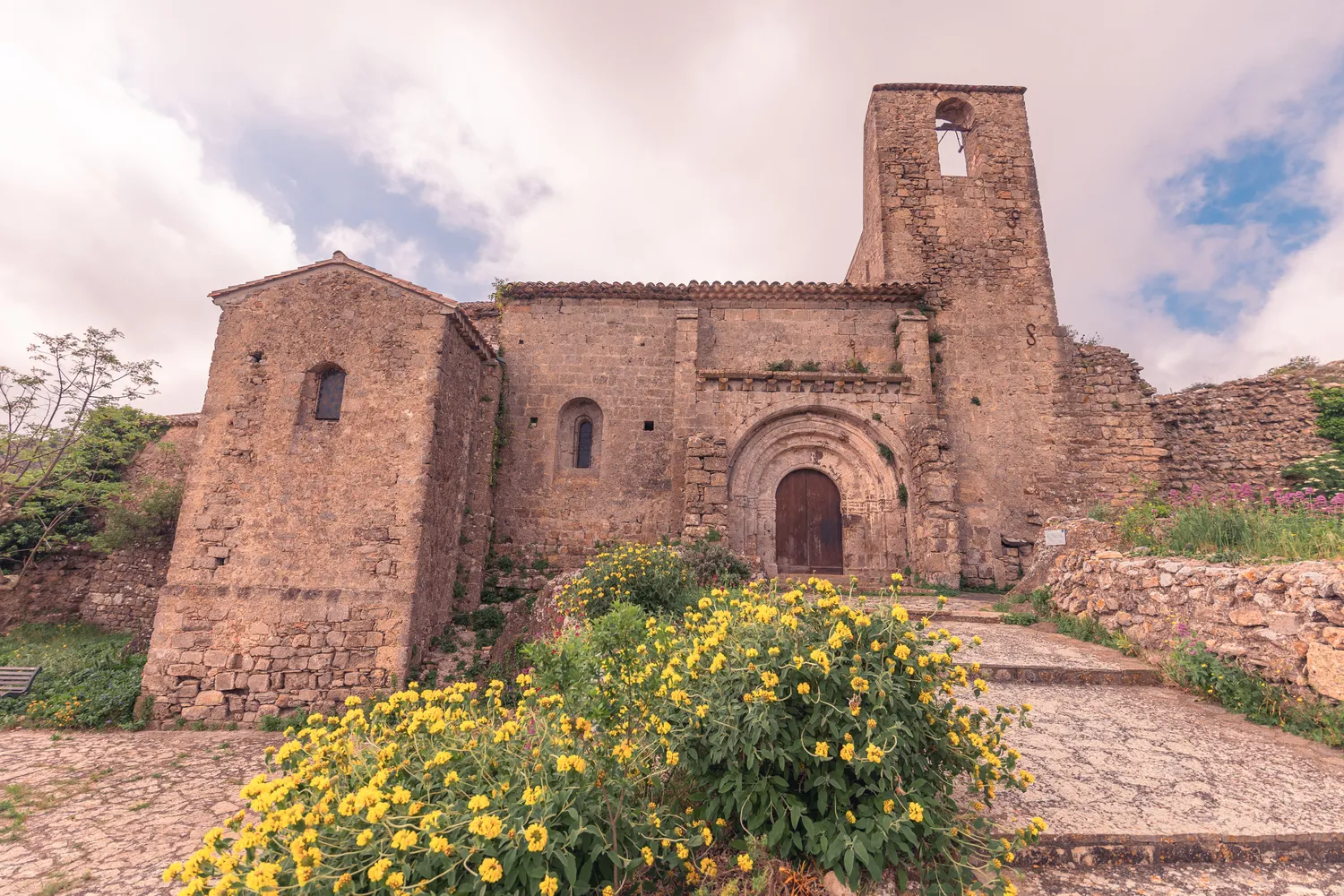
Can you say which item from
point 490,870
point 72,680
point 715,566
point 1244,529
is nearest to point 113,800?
point 72,680

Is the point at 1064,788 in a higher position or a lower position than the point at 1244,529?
lower

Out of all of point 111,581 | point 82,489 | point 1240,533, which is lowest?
point 111,581

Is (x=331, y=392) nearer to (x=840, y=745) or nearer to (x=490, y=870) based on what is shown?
(x=490, y=870)

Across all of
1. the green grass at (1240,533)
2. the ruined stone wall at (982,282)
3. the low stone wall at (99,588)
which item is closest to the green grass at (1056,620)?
the green grass at (1240,533)

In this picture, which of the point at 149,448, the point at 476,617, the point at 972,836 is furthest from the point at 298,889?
the point at 149,448

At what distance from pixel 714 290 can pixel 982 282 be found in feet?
21.8

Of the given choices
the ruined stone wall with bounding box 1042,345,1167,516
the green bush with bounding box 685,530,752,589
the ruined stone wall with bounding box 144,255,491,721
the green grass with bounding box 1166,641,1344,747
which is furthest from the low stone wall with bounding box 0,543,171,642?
the ruined stone wall with bounding box 1042,345,1167,516

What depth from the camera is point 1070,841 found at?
2.73 metres

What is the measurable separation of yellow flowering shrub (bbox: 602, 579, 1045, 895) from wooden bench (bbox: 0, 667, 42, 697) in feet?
36.0

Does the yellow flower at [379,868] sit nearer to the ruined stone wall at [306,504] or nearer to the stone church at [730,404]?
the ruined stone wall at [306,504]

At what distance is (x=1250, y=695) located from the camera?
4.61 meters

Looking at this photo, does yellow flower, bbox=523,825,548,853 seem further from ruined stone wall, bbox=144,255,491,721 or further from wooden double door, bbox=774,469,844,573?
wooden double door, bbox=774,469,844,573

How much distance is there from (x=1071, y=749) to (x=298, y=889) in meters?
4.56

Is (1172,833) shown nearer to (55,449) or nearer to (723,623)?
(723,623)
